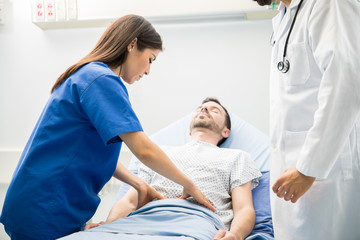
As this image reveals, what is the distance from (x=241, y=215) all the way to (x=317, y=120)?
73 cm

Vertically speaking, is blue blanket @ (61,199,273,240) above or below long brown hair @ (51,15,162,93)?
below

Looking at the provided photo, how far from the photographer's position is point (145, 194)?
5.14ft

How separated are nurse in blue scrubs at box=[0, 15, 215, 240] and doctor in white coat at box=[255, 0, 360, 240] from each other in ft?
1.34

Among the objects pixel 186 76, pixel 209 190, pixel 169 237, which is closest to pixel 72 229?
pixel 169 237

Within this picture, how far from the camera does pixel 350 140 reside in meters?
1.05

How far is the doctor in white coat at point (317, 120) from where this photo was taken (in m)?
0.93

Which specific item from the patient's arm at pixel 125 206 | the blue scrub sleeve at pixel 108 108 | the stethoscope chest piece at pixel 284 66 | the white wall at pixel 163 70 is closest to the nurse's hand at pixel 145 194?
the patient's arm at pixel 125 206

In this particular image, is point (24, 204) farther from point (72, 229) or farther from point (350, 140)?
Answer: point (350, 140)

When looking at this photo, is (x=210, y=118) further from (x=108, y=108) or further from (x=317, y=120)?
(x=317, y=120)

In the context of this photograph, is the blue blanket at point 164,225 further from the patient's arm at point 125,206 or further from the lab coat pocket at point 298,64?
the lab coat pocket at point 298,64

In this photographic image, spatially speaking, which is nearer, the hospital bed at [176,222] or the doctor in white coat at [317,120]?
the doctor in white coat at [317,120]

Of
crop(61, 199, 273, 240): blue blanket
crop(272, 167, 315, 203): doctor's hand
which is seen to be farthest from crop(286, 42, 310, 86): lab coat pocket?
crop(61, 199, 273, 240): blue blanket

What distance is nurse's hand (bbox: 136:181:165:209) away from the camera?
156 cm

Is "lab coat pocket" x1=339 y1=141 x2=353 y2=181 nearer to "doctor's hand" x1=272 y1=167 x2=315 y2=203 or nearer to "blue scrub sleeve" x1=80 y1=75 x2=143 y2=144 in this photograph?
"doctor's hand" x1=272 y1=167 x2=315 y2=203
